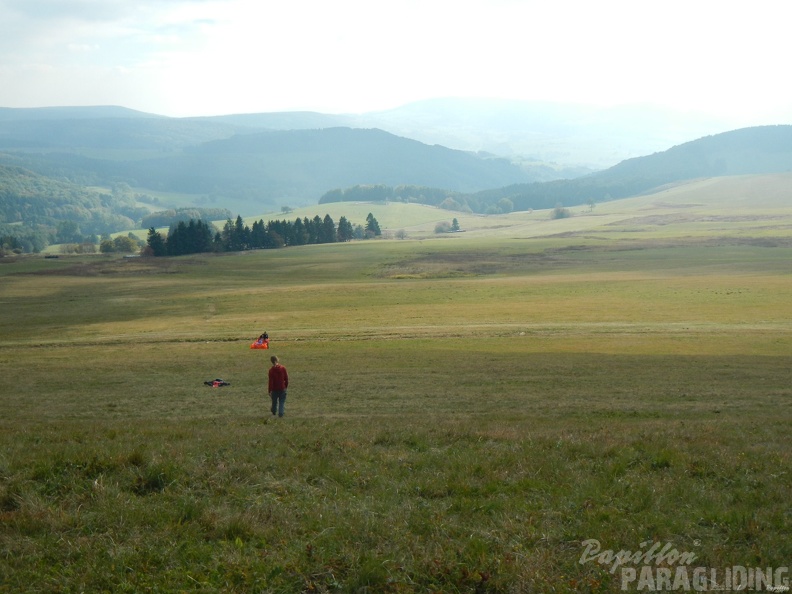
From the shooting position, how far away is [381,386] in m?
27.2

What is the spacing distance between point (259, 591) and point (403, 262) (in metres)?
112

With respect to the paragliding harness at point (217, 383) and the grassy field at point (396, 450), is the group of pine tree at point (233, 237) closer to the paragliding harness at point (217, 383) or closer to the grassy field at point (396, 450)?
the grassy field at point (396, 450)

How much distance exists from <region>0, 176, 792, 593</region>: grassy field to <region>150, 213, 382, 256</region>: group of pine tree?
8898cm

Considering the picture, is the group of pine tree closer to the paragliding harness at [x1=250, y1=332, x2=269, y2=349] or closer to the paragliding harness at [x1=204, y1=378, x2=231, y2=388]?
the paragliding harness at [x1=250, y1=332, x2=269, y2=349]

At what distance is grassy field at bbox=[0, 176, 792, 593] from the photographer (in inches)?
287

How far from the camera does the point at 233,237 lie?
15450cm

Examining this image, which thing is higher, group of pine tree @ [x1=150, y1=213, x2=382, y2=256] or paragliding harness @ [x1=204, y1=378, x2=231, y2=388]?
group of pine tree @ [x1=150, y1=213, x2=382, y2=256]

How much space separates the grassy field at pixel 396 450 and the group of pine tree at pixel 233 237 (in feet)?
292

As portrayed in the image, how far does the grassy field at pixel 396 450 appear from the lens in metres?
7.30

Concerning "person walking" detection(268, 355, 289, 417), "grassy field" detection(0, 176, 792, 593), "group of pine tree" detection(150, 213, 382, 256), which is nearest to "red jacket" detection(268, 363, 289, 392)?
"person walking" detection(268, 355, 289, 417)

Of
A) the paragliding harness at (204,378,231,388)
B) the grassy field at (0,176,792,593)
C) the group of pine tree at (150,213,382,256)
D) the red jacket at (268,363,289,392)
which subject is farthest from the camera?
the group of pine tree at (150,213,382,256)

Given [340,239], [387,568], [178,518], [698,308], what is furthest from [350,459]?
[340,239]

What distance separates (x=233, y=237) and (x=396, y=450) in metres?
148

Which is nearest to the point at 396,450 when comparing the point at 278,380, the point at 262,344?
the point at 278,380
